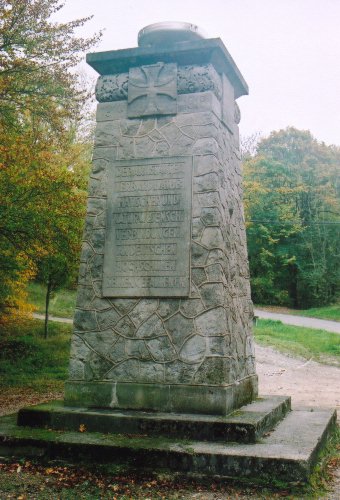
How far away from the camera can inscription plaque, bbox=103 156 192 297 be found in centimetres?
464

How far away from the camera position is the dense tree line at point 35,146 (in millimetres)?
9789

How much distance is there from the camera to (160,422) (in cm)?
411

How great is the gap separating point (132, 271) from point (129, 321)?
1.45 ft

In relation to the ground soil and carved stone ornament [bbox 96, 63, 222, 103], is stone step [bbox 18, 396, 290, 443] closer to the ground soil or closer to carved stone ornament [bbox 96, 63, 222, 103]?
the ground soil

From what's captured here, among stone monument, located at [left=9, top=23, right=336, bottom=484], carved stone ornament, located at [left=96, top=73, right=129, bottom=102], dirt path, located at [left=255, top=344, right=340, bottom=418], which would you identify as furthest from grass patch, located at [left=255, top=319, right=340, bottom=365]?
carved stone ornament, located at [left=96, top=73, right=129, bottom=102]

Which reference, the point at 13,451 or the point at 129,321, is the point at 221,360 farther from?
the point at 13,451

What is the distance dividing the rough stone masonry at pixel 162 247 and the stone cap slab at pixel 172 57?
10 mm

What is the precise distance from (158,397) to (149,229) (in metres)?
1.46

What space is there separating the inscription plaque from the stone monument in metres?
0.01

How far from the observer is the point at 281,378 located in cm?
1082

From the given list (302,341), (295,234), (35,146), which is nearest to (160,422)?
(35,146)

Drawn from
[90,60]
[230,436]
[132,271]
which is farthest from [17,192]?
[230,436]

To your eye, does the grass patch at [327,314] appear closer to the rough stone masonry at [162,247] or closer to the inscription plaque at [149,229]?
the rough stone masonry at [162,247]

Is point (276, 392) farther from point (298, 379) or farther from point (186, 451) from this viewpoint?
point (186, 451)
